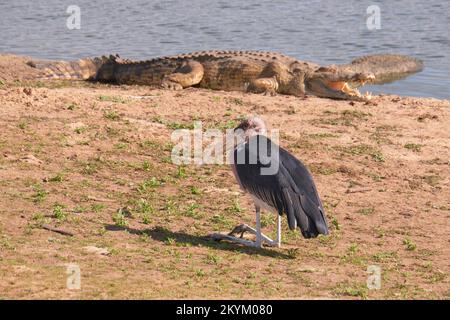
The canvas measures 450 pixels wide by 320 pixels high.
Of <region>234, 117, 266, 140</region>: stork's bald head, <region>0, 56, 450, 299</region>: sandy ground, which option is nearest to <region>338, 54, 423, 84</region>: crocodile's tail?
<region>0, 56, 450, 299</region>: sandy ground

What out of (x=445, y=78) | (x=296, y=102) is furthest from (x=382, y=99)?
(x=445, y=78)

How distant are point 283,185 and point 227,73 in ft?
23.2

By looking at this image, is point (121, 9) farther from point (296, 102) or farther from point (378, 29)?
point (296, 102)

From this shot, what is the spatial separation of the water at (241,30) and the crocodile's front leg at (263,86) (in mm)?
2146

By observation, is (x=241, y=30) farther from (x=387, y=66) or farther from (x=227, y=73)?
(x=227, y=73)

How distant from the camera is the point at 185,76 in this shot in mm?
13383

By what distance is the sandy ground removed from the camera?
606cm

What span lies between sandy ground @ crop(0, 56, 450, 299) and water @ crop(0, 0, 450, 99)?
4546mm

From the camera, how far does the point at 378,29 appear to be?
63.4 feet

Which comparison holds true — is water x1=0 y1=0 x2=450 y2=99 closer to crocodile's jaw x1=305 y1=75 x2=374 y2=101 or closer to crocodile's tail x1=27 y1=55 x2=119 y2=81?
crocodile's jaw x1=305 y1=75 x2=374 y2=101

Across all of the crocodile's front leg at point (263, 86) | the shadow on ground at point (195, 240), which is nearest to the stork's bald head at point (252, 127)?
the shadow on ground at point (195, 240)

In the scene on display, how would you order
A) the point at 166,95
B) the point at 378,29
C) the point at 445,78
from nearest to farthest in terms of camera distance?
1. the point at 166,95
2. the point at 445,78
3. the point at 378,29

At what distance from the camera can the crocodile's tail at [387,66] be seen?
1562cm

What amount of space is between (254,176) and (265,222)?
944mm
